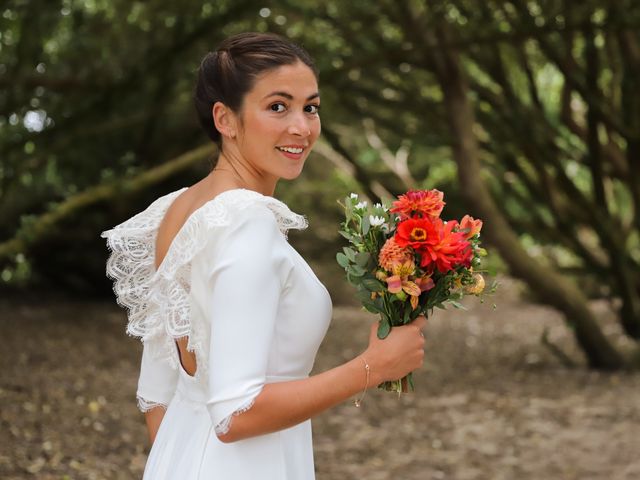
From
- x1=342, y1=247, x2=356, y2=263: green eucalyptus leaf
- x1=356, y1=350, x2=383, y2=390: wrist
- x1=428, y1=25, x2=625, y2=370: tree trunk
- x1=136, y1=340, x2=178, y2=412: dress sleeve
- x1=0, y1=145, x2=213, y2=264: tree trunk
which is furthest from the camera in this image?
x1=428, y1=25, x2=625, y2=370: tree trunk

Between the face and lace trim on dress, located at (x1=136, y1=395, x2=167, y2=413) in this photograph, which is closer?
the face

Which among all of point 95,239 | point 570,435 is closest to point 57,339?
point 95,239

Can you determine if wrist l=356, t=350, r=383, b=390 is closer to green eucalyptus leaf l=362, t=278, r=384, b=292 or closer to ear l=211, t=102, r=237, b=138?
green eucalyptus leaf l=362, t=278, r=384, b=292

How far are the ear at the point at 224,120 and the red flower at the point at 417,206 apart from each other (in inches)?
14.5

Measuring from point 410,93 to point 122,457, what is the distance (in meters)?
4.28

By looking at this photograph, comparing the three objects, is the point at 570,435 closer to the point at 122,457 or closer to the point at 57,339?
the point at 122,457

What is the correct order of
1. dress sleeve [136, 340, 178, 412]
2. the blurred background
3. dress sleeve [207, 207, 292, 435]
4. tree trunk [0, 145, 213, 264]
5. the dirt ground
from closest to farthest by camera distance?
dress sleeve [207, 207, 292, 435] → dress sleeve [136, 340, 178, 412] → tree trunk [0, 145, 213, 264] → the dirt ground → the blurred background

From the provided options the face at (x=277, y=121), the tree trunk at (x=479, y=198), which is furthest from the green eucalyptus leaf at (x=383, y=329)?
the tree trunk at (x=479, y=198)

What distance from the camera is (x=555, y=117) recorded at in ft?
30.1

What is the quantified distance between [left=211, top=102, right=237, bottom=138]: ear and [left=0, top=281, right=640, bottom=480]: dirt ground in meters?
3.25

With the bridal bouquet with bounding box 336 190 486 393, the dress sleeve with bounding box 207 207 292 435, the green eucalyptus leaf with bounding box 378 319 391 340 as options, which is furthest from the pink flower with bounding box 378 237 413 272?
the dress sleeve with bounding box 207 207 292 435

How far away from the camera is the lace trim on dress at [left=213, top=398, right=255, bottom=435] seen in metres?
1.71

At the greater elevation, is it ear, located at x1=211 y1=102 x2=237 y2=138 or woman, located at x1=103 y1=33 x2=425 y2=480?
ear, located at x1=211 y1=102 x2=237 y2=138

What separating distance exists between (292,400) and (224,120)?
Answer: 2.01 feet
